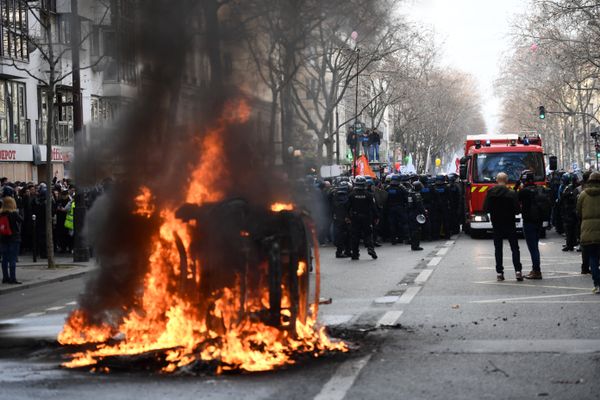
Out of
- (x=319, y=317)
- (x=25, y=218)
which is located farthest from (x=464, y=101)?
(x=319, y=317)

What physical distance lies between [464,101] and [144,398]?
104 m

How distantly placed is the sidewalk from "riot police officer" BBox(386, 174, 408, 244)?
310 inches

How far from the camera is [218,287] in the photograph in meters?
9.32

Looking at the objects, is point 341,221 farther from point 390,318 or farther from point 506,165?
point 390,318

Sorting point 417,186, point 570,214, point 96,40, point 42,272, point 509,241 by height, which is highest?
point 96,40

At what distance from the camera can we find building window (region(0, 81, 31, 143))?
38.8 meters

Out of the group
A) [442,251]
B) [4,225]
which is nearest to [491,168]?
[442,251]

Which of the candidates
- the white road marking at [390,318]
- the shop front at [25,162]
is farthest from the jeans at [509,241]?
the shop front at [25,162]

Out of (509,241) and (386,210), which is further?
(386,210)

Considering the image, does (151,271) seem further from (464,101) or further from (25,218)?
(464,101)

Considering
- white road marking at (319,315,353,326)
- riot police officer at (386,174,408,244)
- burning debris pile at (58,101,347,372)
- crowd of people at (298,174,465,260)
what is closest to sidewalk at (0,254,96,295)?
crowd of people at (298,174,465,260)

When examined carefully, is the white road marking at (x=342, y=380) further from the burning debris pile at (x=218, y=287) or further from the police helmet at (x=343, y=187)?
the police helmet at (x=343, y=187)

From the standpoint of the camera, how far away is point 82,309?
1070 cm

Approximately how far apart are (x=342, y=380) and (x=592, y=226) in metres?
7.04
